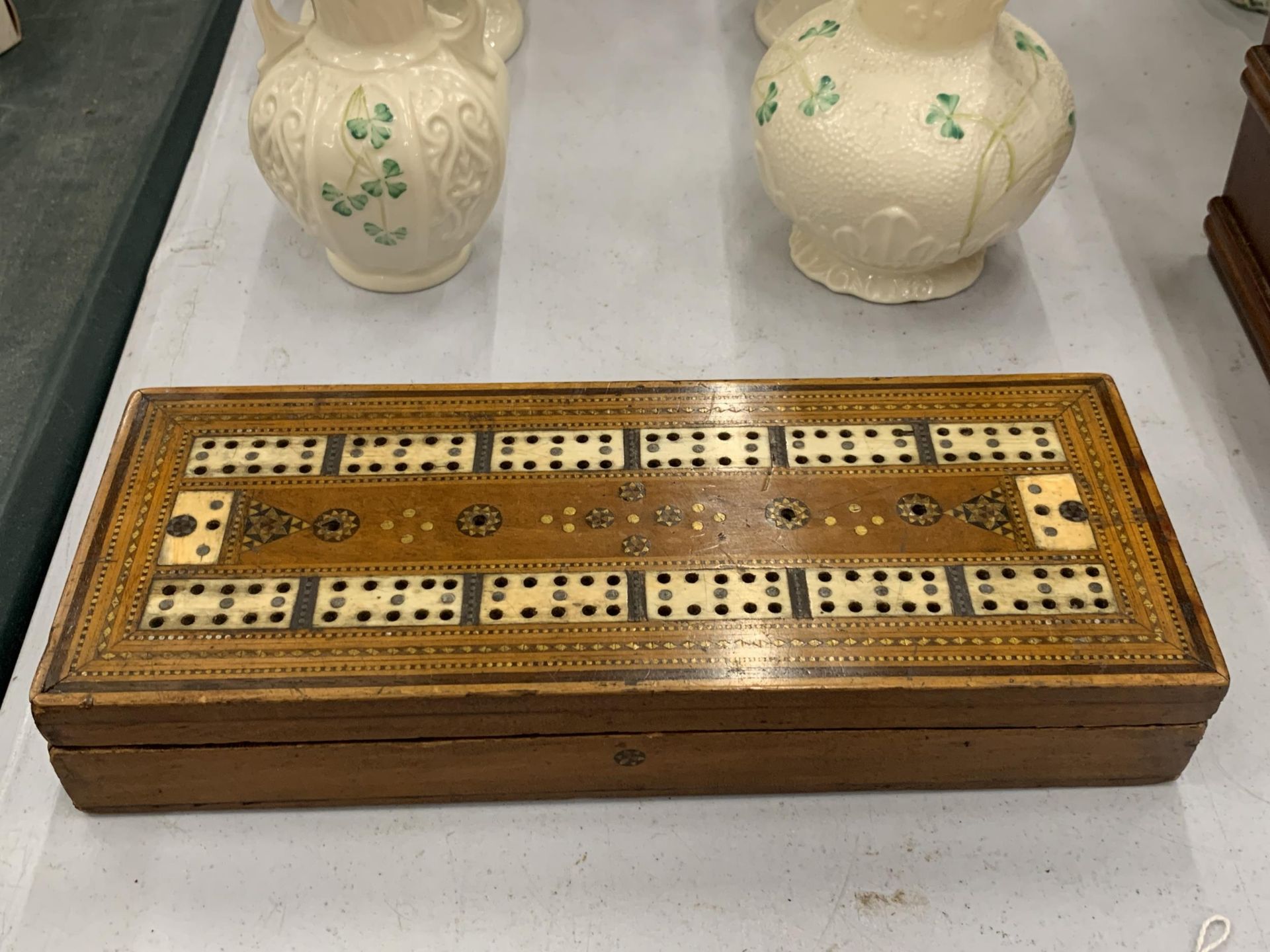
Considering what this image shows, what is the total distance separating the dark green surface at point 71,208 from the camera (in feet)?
4.80

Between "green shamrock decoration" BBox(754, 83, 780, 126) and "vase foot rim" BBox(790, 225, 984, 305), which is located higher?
"green shamrock decoration" BBox(754, 83, 780, 126)

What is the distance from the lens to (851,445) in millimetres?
1295

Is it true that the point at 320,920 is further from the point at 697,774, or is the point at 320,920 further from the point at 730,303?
the point at 730,303

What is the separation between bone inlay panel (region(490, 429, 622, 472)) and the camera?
127cm

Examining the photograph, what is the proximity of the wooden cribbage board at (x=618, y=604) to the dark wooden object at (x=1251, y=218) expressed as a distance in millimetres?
443

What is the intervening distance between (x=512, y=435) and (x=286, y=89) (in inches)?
21.4

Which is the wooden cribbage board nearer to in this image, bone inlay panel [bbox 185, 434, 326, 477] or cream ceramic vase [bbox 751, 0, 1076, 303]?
bone inlay panel [bbox 185, 434, 326, 477]

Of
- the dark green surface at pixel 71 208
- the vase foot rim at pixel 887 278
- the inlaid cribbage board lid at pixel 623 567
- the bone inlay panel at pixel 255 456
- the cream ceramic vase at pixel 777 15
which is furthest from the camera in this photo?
the cream ceramic vase at pixel 777 15

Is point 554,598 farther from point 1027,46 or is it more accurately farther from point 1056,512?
point 1027,46

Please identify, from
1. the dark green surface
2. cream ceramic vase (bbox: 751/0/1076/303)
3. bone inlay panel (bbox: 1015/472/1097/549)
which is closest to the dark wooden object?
cream ceramic vase (bbox: 751/0/1076/303)

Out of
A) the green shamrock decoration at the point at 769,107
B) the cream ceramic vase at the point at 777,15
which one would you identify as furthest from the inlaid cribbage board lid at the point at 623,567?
the cream ceramic vase at the point at 777,15

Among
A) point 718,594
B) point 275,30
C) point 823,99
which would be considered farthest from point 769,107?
point 718,594

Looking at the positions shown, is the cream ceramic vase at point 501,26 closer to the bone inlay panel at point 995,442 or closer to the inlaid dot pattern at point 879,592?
the bone inlay panel at point 995,442

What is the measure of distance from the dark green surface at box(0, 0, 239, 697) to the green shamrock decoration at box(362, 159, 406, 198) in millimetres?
410
